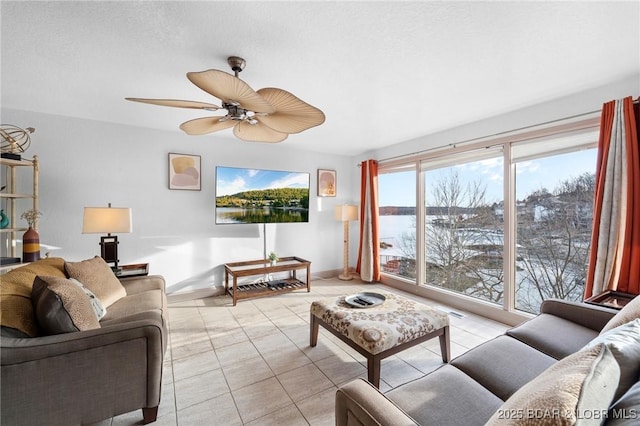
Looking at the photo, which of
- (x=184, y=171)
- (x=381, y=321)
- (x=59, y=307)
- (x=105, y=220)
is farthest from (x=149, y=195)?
(x=381, y=321)

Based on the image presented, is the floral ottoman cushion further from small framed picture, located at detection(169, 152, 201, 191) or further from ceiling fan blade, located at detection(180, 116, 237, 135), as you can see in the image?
small framed picture, located at detection(169, 152, 201, 191)

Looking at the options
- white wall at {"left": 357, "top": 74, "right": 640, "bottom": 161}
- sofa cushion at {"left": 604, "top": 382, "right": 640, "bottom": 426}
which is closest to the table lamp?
sofa cushion at {"left": 604, "top": 382, "right": 640, "bottom": 426}

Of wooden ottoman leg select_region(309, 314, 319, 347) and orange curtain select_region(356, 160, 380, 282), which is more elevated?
orange curtain select_region(356, 160, 380, 282)

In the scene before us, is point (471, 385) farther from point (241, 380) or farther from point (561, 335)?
point (241, 380)

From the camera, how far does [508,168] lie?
295cm

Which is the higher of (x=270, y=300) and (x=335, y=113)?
(x=335, y=113)

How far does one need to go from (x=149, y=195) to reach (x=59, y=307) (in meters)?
2.35

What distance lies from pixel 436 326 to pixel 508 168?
6.72 ft

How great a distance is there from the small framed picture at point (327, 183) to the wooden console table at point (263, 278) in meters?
1.32

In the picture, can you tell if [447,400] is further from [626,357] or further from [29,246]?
[29,246]

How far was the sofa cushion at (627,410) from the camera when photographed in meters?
0.58

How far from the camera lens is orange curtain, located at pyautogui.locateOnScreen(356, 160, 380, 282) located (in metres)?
4.52

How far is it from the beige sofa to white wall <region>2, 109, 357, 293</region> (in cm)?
173

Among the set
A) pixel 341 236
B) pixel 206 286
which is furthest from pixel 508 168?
pixel 206 286
